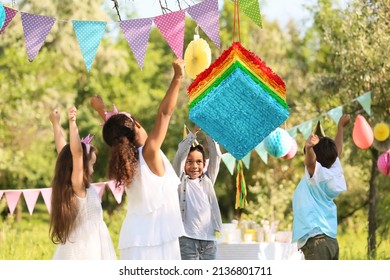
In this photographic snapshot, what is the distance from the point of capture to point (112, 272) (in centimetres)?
459

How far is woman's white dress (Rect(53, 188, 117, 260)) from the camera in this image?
4.65 metres

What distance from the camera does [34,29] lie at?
536cm

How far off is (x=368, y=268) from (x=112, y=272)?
1.30 m

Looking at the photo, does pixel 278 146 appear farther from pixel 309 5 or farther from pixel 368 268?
pixel 309 5

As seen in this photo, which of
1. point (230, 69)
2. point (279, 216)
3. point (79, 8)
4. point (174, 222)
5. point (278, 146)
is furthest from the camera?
point (79, 8)

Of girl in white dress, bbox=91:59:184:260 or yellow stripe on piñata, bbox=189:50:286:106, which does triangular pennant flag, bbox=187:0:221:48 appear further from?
girl in white dress, bbox=91:59:184:260

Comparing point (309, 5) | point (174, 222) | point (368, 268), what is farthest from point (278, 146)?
point (309, 5)

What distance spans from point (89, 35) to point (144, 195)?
1.37 meters

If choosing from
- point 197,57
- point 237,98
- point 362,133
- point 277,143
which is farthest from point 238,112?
point 362,133

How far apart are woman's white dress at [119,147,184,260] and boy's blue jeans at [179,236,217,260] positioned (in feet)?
2.76

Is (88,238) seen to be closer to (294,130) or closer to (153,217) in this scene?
(153,217)

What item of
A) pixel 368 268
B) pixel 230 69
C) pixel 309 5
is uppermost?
pixel 309 5

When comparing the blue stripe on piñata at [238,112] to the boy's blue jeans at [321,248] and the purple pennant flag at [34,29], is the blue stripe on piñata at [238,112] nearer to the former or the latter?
the boy's blue jeans at [321,248]

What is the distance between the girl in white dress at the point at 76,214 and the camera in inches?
182
